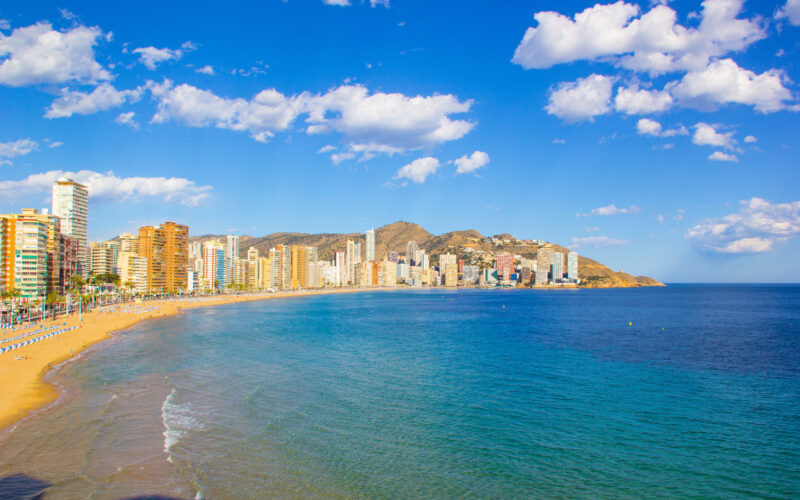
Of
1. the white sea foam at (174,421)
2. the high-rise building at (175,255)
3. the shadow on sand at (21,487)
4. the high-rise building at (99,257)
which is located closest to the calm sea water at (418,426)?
the white sea foam at (174,421)

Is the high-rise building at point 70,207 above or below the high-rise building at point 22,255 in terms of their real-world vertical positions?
above

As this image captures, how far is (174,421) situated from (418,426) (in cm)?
1018

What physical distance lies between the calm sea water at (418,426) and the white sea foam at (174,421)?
81 millimetres

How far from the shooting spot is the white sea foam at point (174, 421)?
1753 centimetres

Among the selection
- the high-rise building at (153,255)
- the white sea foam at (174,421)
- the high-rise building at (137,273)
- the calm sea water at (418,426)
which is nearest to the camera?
the calm sea water at (418,426)

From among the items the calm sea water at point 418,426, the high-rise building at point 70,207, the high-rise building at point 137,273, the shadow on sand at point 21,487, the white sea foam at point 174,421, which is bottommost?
the calm sea water at point 418,426

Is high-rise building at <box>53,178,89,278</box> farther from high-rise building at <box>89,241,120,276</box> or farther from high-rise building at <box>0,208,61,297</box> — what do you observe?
high-rise building at <box>0,208,61,297</box>

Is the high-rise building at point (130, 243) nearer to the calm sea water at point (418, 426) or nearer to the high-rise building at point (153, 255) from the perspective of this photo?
the high-rise building at point (153, 255)

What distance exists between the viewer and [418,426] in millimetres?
19969

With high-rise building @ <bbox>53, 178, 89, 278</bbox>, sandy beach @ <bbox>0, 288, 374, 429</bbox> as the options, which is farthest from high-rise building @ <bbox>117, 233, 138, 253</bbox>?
sandy beach @ <bbox>0, 288, 374, 429</bbox>

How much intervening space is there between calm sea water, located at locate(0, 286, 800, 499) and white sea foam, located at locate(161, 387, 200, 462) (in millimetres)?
81

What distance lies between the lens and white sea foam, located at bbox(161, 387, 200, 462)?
57.5 feet

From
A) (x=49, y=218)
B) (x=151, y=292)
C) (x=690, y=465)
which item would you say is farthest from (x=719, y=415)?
(x=151, y=292)

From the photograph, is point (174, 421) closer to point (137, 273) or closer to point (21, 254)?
point (21, 254)
